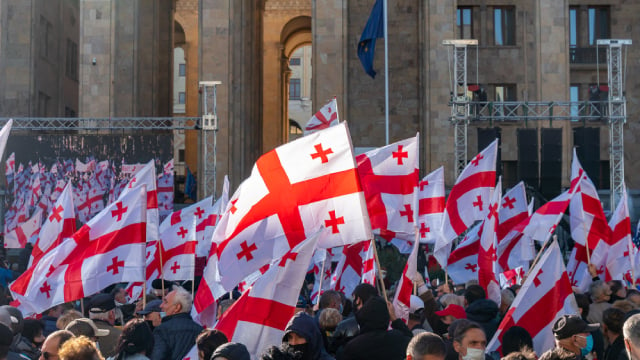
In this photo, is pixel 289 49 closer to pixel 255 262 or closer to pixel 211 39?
pixel 211 39

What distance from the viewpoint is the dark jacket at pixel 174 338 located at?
8.75 metres

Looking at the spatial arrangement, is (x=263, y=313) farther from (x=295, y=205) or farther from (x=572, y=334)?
(x=572, y=334)

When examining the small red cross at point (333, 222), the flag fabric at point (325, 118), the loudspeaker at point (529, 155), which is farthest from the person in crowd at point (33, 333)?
the loudspeaker at point (529, 155)

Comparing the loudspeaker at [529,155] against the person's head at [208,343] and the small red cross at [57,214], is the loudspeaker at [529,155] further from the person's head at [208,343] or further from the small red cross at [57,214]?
the person's head at [208,343]

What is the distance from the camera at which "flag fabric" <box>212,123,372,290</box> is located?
895 centimetres

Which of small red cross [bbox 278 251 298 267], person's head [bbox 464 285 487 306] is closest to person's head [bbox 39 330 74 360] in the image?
small red cross [bbox 278 251 298 267]

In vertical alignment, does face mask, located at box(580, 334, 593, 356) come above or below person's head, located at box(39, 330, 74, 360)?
below

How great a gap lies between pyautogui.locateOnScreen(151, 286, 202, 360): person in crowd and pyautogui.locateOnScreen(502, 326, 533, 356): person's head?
290 centimetres

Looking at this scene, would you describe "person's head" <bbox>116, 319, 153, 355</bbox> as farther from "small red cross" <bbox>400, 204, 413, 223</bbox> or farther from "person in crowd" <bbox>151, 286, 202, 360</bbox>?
"small red cross" <bbox>400, 204, 413, 223</bbox>

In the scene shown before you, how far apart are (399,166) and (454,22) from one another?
72.2 feet

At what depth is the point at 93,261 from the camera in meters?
10.8

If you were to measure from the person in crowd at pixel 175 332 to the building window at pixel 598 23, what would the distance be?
3448 cm

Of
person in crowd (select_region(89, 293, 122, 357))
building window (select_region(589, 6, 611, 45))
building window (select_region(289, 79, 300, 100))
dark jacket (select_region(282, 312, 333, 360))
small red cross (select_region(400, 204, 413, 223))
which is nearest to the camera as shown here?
dark jacket (select_region(282, 312, 333, 360))

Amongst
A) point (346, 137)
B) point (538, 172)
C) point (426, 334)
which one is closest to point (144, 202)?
point (346, 137)
